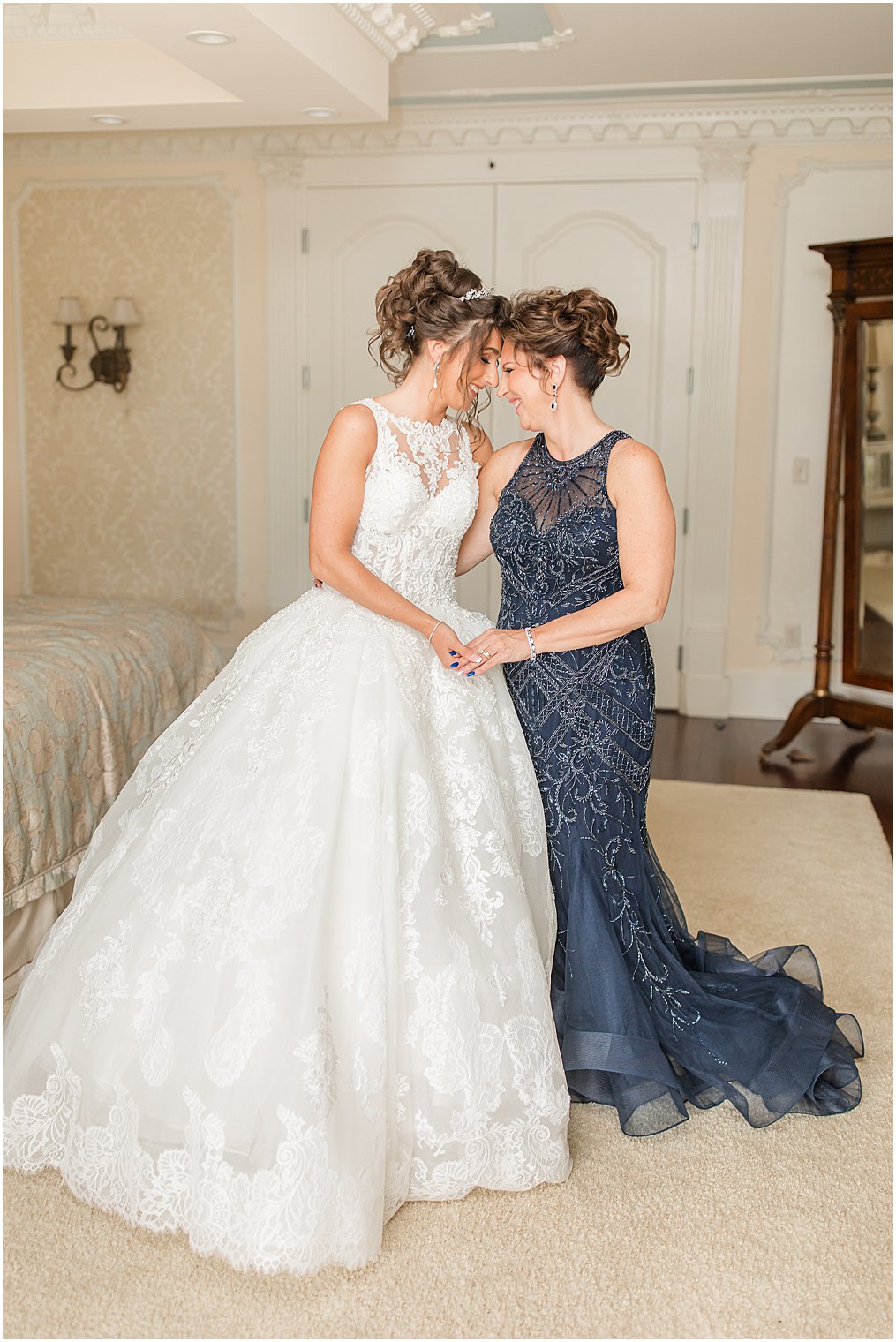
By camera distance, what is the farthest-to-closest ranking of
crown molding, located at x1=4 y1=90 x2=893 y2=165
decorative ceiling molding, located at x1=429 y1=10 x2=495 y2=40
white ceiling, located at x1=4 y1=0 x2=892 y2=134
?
crown molding, located at x1=4 y1=90 x2=893 y2=165 → decorative ceiling molding, located at x1=429 y1=10 x2=495 y2=40 → white ceiling, located at x1=4 y1=0 x2=892 y2=134

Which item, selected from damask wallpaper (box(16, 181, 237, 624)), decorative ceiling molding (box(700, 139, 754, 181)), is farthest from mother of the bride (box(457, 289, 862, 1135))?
damask wallpaper (box(16, 181, 237, 624))

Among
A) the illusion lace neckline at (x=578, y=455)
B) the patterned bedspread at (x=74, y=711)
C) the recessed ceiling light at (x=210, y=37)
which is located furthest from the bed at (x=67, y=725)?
the recessed ceiling light at (x=210, y=37)

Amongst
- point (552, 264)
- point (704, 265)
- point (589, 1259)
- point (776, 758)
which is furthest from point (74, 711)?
point (704, 265)

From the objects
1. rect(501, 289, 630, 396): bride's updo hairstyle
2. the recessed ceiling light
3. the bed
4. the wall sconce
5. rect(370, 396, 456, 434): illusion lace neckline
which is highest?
the recessed ceiling light

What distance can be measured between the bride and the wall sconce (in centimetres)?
399

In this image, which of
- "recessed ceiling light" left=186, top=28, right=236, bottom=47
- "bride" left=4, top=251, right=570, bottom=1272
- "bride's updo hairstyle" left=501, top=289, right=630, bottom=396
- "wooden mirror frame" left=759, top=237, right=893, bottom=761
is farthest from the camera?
"wooden mirror frame" left=759, top=237, right=893, bottom=761

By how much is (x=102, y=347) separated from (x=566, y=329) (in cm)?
447

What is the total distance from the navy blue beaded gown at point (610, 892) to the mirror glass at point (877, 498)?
3.01 meters

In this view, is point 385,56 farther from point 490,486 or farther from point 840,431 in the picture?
point 490,486

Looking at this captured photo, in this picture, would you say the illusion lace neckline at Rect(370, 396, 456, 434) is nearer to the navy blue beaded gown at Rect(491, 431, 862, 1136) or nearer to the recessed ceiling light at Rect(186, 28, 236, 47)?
the navy blue beaded gown at Rect(491, 431, 862, 1136)

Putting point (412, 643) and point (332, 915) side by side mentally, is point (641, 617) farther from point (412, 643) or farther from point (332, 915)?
point (332, 915)

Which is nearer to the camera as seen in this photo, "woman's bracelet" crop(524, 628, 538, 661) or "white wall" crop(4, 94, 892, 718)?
"woman's bracelet" crop(524, 628, 538, 661)

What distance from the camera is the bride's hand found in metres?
2.25

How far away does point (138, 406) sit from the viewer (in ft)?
20.1
